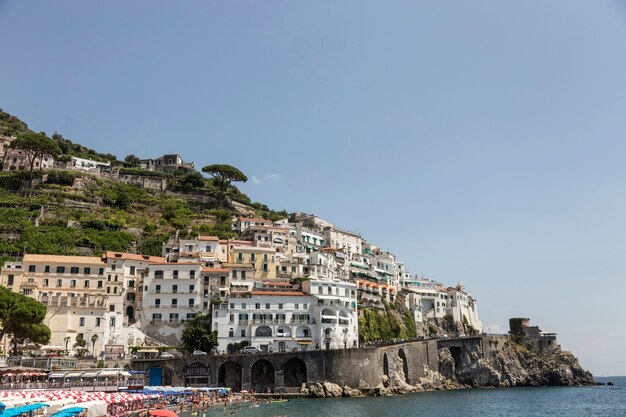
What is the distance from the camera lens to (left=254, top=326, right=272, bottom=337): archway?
6644 centimetres

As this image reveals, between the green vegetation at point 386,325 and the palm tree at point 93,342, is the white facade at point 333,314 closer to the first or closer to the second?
the green vegetation at point 386,325

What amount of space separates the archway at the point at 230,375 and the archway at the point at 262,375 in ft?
5.42

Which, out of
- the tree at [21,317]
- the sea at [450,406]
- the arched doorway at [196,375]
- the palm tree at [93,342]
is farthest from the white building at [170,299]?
the sea at [450,406]

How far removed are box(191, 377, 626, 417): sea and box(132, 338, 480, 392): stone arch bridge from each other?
11.4 ft

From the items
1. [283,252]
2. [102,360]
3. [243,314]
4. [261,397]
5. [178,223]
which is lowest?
[261,397]

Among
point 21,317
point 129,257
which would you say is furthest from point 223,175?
point 21,317

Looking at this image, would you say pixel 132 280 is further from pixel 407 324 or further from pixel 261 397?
pixel 407 324

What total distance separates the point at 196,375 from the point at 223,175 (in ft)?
168

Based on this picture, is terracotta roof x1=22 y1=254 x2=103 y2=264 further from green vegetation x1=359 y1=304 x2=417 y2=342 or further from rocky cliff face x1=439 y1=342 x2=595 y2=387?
rocky cliff face x1=439 y1=342 x2=595 y2=387

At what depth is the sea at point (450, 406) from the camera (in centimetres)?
4894

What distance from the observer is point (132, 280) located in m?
68.8

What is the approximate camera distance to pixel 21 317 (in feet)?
167

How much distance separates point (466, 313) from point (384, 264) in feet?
62.9

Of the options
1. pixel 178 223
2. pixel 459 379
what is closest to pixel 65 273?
pixel 178 223
